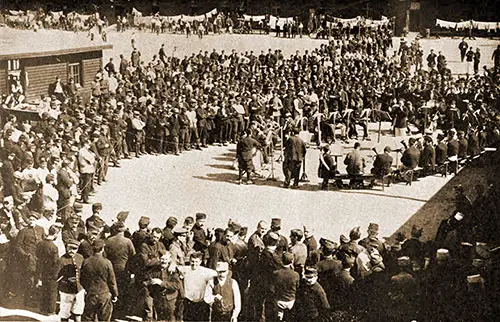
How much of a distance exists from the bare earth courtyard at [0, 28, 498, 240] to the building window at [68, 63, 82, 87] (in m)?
8.03

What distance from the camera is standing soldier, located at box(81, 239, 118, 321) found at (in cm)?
852

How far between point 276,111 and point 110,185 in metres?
7.71

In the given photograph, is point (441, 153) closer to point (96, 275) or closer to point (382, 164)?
point (382, 164)

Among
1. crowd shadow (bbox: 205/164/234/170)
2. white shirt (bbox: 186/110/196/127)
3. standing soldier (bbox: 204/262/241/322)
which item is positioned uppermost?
white shirt (bbox: 186/110/196/127)

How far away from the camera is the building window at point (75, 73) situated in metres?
25.2

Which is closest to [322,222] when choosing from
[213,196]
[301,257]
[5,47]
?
Result: [213,196]

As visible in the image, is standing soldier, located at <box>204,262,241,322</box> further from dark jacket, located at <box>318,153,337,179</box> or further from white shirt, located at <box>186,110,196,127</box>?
white shirt, located at <box>186,110,196,127</box>

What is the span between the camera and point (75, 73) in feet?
84.3

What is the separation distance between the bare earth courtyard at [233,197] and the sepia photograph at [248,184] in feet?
0.23

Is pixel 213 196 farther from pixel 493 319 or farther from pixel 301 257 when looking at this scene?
pixel 493 319

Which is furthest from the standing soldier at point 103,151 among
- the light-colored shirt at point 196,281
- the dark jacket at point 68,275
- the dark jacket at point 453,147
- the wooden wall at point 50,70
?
the dark jacket at point 453,147

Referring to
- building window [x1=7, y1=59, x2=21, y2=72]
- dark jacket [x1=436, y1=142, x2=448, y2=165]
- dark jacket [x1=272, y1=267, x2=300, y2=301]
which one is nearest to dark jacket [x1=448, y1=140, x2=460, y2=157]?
dark jacket [x1=436, y1=142, x2=448, y2=165]

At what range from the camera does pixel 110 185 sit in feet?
54.3

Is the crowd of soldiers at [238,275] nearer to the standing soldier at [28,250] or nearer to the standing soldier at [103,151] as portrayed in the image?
the standing soldier at [28,250]
